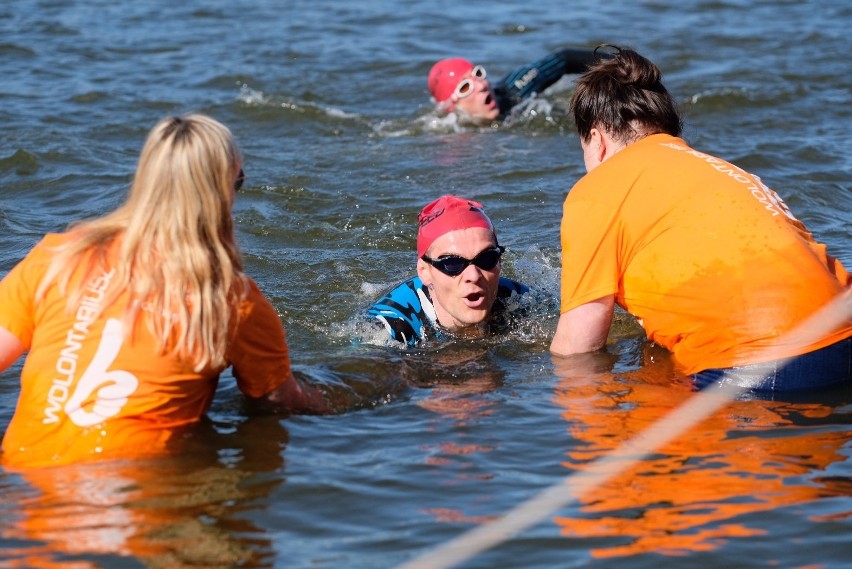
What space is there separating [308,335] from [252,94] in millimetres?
7296

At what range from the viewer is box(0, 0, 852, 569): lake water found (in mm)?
4688

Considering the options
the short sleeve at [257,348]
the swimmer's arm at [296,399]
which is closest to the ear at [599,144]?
the swimmer's arm at [296,399]

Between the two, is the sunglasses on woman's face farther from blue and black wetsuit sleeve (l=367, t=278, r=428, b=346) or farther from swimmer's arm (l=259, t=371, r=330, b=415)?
swimmer's arm (l=259, t=371, r=330, b=415)

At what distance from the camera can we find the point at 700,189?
18.3 ft

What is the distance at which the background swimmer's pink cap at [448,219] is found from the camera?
666 centimetres

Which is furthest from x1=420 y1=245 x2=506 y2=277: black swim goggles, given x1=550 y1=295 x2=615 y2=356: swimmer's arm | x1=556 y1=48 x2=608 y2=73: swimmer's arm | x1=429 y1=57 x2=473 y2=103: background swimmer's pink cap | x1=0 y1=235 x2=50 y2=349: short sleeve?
x1=556 y1=48 x2=608 y2=73: swimmer's arm

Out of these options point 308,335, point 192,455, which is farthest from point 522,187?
point 192,455

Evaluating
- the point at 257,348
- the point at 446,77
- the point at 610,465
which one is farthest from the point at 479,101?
the point at 257,348

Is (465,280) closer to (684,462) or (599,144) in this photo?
(599,144)

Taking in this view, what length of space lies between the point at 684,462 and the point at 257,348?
1.81 m

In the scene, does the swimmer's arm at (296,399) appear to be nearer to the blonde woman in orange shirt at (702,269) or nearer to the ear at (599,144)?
the blonde woman in orange shirt at (702,269)

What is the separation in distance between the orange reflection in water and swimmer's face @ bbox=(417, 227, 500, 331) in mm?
614

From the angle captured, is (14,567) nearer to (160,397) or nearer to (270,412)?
(160,397)

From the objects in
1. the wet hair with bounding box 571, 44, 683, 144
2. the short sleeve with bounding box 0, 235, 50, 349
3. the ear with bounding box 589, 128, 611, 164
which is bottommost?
the short sleeve with bounding box 0, 235, 50, 349
